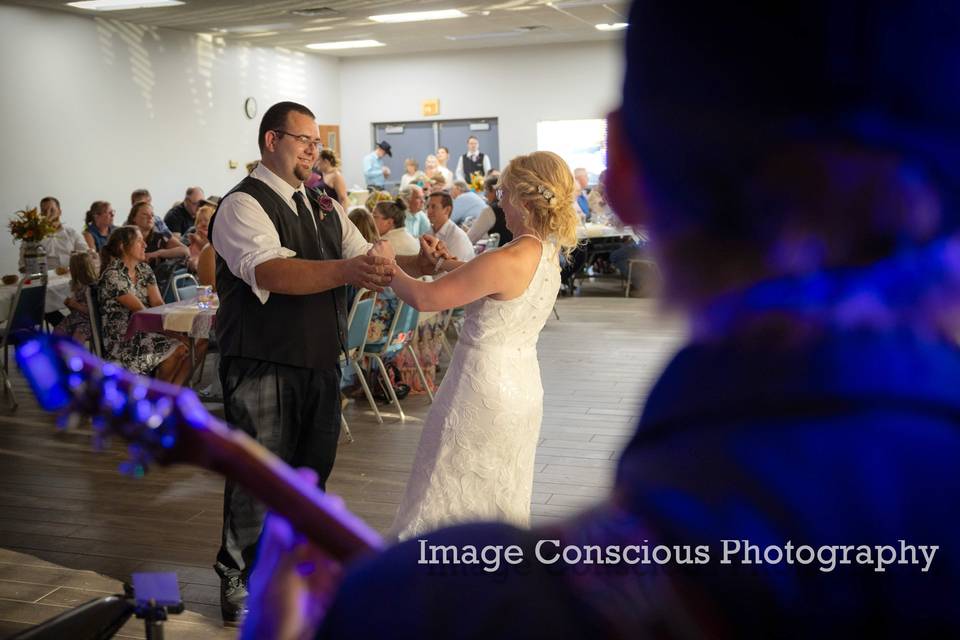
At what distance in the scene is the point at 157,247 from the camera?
9.84 meters

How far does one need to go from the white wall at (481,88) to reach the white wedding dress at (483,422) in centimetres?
1510

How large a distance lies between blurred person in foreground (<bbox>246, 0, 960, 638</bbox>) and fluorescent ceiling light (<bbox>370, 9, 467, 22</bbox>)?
538 inches

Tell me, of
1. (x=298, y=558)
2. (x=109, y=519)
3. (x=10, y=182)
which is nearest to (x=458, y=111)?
(x=10, y=182)

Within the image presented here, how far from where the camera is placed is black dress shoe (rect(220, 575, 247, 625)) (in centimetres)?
345

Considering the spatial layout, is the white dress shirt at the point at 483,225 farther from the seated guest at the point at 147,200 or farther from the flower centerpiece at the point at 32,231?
the flower centerpiece at the point at 32,231

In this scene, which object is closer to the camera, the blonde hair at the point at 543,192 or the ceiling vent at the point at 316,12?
the blonde hair at the point at 543,192

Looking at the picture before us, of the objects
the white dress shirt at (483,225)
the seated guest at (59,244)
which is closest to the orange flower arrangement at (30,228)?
the seated guest at (59,244)

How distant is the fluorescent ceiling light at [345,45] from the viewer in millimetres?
17250

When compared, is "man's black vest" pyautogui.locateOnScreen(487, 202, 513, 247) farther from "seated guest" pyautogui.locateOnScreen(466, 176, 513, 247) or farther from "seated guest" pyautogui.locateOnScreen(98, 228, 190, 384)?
"seated guest" pyautogui.locateOnScreen(98, 228, 190, 384)

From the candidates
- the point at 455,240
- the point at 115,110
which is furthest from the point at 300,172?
the point at 115,110

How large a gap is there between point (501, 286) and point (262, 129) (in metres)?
1.02

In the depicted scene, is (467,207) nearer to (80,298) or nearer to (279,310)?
(80,298)

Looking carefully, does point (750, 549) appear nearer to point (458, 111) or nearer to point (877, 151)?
point (877, 151)

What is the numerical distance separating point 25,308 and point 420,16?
28.4 feet
